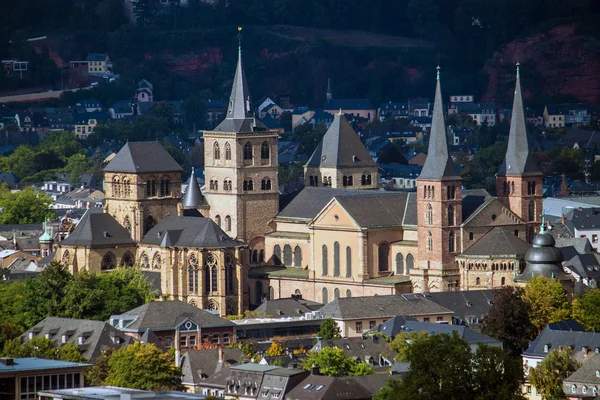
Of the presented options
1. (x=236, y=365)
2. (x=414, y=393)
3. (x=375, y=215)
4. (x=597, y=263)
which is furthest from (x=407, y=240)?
(x=414, y=393)

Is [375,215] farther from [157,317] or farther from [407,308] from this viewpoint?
[157,317]

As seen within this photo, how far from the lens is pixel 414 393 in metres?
107

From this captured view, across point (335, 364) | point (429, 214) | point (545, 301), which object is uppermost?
point (429, 214)

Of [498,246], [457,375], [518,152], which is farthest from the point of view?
[518,152]

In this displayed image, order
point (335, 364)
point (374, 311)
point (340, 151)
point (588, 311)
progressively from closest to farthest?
point (335, 364), point (588, 311), point (374, 311), point (340, 151)

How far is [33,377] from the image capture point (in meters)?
102

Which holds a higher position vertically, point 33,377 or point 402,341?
point 33,377

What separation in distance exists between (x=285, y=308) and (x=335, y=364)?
80.0 ft

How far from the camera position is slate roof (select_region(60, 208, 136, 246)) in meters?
153

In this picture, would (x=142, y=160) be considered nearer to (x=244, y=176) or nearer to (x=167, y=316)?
(x=244, y=176)

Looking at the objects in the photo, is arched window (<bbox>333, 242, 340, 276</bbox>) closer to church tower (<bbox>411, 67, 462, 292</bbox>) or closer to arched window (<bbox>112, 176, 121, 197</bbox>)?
church tower (<bbox>411, 67, 462, 292</bbox>)

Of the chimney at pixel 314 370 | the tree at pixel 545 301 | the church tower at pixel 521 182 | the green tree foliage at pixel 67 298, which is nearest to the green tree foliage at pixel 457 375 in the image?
the chimney at pixel 314 370

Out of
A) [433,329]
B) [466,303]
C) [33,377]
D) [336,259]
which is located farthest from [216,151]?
[33,377]

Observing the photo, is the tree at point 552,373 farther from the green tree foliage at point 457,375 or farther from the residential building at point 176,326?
the residential building at point 176,326
